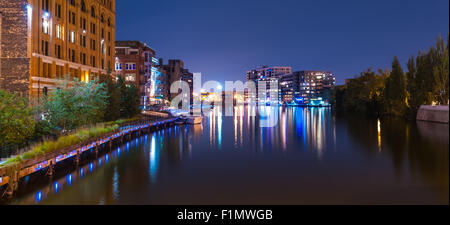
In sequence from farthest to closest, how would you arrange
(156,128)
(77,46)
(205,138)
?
(77,46)
(156,128)
(205,138)

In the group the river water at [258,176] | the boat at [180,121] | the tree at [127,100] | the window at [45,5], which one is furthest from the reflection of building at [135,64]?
the river water at [258,176]

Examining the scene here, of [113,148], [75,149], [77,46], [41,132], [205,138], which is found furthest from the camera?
[77,46]

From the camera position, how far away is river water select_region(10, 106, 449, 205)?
1820 cm

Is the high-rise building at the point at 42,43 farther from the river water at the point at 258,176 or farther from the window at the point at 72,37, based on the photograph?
the river water at the point at 258,176

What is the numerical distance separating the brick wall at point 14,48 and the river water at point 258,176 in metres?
21.9

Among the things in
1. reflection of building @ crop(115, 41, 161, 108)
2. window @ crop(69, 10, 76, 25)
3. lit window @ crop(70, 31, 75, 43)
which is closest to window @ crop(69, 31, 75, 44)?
lit window @ crop(70, 31, 75, 43)

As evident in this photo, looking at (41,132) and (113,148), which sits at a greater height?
(41,132)

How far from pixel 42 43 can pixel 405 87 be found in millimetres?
79500

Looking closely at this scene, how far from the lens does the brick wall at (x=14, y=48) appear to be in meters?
45.2

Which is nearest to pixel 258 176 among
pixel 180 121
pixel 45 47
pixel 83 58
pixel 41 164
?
pixel 41 164
